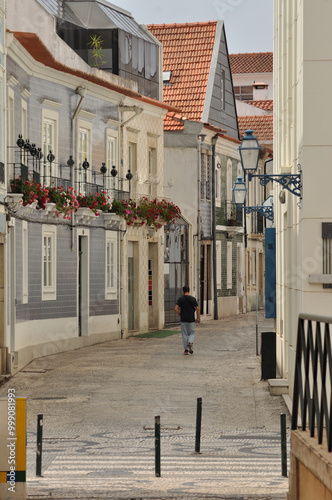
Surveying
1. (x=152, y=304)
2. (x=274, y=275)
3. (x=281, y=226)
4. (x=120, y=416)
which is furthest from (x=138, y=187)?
(x=120, y=416)

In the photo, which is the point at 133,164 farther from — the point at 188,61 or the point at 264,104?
the point at 264,104

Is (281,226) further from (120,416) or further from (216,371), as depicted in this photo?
(120,416)

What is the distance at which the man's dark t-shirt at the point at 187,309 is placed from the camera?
27.7 metres

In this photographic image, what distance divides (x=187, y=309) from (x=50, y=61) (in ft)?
21.5

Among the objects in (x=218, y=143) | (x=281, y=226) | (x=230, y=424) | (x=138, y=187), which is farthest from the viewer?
(x=218, y=143)

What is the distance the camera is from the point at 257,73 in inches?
3088

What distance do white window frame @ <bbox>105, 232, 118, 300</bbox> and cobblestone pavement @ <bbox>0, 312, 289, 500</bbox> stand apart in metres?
3.13

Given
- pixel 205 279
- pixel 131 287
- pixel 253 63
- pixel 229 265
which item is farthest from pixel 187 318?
pixel 253 63

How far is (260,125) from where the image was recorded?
192 feet

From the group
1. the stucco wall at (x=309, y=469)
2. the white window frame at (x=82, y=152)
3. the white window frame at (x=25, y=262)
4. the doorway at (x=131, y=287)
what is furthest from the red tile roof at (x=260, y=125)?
the stucco wall at (x=309, y=469)

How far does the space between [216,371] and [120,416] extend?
654cm

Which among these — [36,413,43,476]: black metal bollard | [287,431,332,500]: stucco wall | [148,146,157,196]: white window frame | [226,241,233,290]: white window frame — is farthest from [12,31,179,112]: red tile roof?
[287,431,332,500]: stucco wall

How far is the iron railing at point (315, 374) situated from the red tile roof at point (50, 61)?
1632 centimetres

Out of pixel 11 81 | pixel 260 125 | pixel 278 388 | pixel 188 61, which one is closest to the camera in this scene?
pixel 278 388
